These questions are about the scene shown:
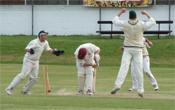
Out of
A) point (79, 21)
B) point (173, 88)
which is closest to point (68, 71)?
point (173, 88)

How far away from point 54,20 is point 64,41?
436 cm

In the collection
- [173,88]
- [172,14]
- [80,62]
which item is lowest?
[173,88]

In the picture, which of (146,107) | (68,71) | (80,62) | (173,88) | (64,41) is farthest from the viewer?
(64,41)

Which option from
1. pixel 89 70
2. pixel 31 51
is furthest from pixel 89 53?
pixel 31 51

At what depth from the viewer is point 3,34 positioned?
32.7 m

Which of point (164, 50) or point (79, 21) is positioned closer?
point (164, 50)

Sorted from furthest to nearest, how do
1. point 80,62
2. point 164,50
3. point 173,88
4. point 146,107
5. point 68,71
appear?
point 164,50 → point 68,71 → point 173,88 → point 80,62 → point 146,107

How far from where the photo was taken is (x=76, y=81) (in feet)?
50.4

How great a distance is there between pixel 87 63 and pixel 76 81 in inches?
147

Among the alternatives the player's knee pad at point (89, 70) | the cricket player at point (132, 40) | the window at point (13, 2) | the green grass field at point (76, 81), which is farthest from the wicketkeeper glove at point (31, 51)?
the window at point (13, 2)

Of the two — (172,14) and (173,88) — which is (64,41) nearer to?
(172,14)

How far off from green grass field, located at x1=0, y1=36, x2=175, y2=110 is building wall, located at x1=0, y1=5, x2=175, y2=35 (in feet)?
4.66

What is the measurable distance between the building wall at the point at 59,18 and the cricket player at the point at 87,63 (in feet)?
65.0

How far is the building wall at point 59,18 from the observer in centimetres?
3141
